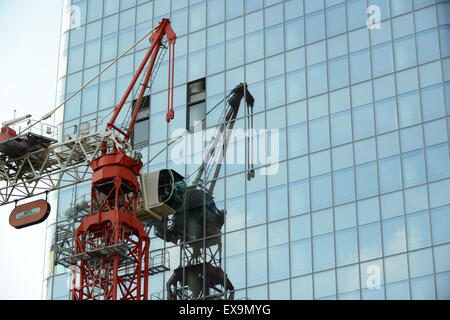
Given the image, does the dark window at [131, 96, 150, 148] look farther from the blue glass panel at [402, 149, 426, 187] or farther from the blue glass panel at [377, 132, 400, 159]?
the blue glass panel at [402, 149, 426, 187]

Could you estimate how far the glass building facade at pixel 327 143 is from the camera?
253 feet

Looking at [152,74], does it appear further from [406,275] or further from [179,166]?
[406,275]

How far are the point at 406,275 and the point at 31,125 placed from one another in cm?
3046

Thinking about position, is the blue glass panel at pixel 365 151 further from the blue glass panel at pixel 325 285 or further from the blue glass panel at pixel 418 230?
the blue glass panel at pixel 325 285

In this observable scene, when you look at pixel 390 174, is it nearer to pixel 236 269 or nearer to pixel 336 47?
pixel 336 47

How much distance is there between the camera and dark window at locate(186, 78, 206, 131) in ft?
298

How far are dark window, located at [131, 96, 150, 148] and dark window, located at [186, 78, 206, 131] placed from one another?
4173 mm

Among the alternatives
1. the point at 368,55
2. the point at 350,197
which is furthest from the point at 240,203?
the point at 368,55

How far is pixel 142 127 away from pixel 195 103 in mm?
5534

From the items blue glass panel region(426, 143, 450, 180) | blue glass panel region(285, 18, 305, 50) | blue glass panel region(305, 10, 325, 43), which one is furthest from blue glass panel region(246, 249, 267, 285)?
blue glass panel region(305, 10, 325, 43)

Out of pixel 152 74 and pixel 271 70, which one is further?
pixel 152 74

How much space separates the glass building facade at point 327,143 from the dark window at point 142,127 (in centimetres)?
58

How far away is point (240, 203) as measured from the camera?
85000 millimetres

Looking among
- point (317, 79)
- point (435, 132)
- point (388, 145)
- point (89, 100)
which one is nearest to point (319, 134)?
point (317, 79)
